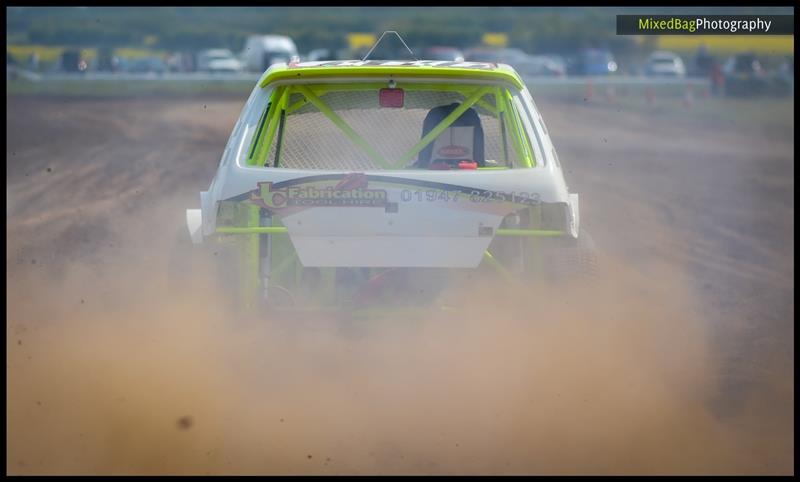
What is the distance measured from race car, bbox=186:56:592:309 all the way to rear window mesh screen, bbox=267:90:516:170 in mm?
376

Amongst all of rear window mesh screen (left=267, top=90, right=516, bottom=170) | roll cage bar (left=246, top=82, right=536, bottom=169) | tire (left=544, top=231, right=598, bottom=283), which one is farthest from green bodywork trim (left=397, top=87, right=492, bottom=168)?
tire (left=544, top=231, right=598, bottom=283)

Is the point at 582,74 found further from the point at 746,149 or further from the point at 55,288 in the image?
the point at 55,288

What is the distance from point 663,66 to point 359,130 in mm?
31049

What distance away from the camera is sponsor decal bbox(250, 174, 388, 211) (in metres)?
5.20

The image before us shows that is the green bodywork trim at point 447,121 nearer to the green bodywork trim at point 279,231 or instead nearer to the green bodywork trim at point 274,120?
the green bodywork trim at point 274,120

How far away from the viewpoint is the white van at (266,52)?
125ft

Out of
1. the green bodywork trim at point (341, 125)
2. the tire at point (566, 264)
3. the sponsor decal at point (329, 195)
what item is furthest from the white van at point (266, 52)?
the sponsor decal at point (329, 195)

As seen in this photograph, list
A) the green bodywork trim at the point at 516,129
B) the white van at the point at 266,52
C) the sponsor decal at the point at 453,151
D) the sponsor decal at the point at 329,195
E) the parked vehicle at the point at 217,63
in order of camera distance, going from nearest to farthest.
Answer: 1. the sponsor decal at the point at 329,195
2. the green bodywork trim at the point at 516,129
3. the sponsor decal at the point at 453,151
4. the parked vehicle at the point at 217,63
5. the white van at the point at 266,52

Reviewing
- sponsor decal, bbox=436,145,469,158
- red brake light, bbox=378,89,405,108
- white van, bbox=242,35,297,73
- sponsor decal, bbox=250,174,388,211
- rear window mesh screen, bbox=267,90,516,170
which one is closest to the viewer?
sponsor decal, bbox=250,174,388,211

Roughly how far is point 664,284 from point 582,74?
30.2 meters

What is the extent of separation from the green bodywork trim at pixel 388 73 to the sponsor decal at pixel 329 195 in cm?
66

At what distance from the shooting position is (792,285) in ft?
26.3

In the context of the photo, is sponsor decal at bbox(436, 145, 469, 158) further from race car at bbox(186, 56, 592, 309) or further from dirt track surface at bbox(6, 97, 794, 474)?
dirt track surface at bbox(6, 97, 794, 474)

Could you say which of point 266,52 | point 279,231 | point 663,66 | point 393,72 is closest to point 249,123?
point 279,231
